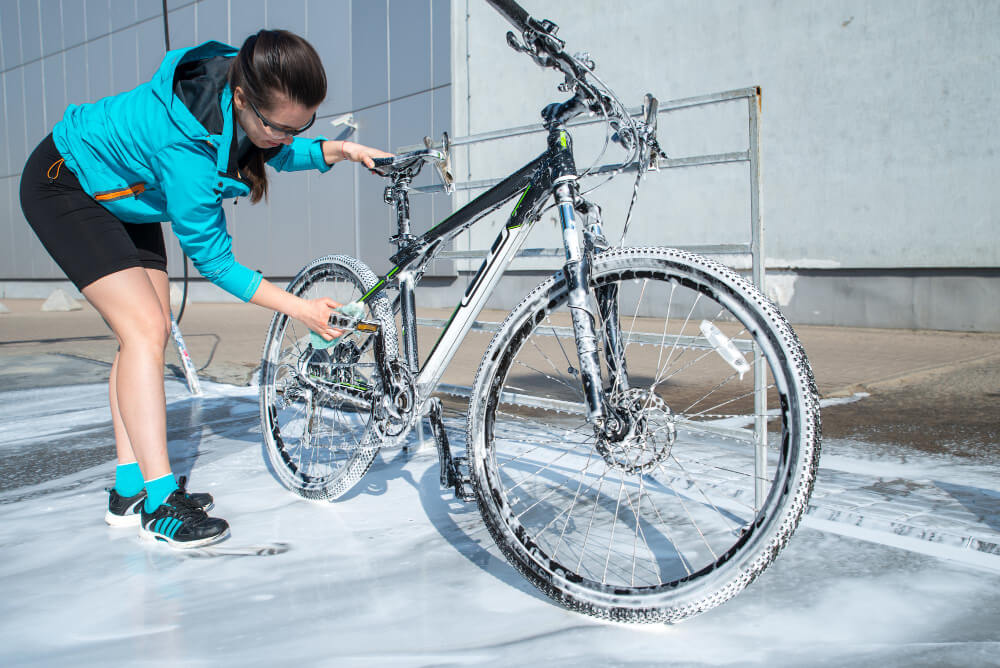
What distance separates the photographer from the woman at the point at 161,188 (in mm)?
1981

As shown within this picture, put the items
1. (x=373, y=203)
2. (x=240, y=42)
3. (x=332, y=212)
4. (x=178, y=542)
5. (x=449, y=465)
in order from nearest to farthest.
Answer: (x=449, y=465), (x=178, y=542), (x=373, y=203), (x=332, y=212), (x=240, y=42)

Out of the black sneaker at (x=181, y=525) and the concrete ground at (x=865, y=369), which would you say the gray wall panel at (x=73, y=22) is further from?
the black sneaker at (x=181, y=525)

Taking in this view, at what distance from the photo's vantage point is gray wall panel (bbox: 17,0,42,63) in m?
18.4

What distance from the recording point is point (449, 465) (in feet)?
6.75

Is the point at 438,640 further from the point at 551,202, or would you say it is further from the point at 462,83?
the point at 462,83

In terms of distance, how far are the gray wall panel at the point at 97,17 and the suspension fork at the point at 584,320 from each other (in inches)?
733

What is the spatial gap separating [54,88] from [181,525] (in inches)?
789

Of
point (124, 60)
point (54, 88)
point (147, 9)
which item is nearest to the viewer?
point (147, 9)

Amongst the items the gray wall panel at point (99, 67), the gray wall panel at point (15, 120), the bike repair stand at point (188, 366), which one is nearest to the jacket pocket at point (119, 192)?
the bike repair stand at point (188, 366)

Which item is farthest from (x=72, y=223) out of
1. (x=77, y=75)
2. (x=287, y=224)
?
(x=77, y=75)

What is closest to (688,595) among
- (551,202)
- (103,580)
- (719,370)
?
(551,202)

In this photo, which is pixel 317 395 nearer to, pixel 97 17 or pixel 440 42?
pixel 440 42

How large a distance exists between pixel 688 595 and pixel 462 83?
10175 mm

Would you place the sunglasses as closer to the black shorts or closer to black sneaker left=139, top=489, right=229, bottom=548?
the black shorts
